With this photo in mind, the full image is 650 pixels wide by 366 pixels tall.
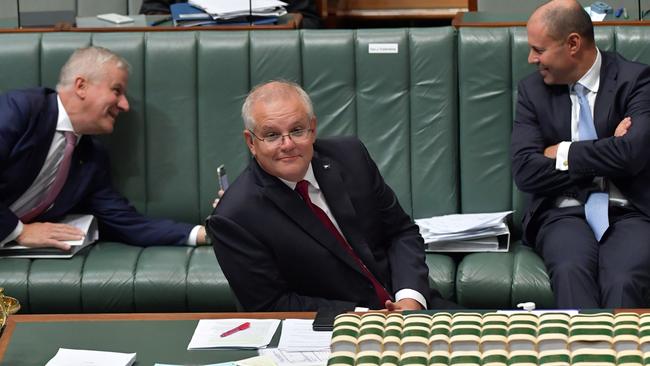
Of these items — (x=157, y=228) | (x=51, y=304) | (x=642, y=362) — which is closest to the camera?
(x=642, y=362)

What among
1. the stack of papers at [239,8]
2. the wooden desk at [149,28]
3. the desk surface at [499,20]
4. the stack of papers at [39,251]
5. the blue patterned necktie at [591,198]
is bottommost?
the stack of papers at [39,251]

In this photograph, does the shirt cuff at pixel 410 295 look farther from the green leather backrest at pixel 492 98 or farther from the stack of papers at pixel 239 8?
the stack of papers at pixel 239 8

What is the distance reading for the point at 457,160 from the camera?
4516mm

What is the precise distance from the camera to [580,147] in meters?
3.91

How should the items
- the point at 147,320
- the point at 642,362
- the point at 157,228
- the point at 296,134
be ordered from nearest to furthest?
the point at 642,362 < the point at 147,320 < the point at 296,134 < the point at 157,228

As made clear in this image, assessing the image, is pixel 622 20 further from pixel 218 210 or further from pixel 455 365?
pixel 455 365

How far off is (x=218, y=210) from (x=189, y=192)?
1478mm

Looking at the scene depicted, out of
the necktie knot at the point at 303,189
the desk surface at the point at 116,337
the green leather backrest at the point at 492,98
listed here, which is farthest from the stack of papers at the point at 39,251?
the desk surface at the point at 116,337

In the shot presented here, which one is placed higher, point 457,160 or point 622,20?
point 622,20

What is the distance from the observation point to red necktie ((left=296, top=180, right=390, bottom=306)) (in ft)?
10.4

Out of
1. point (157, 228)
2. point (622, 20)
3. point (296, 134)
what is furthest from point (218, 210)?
point (622, 20)

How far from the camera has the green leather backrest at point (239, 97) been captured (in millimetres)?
4488

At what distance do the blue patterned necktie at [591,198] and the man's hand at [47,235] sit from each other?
5.66ft

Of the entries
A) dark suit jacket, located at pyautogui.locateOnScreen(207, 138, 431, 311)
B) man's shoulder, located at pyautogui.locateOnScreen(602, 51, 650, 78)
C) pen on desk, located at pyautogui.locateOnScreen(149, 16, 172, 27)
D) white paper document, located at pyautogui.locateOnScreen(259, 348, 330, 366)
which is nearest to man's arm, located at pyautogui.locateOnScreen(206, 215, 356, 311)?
dark suit jacket, located at pyautogui.locateOnScreen(207, 138, 431, 311)
